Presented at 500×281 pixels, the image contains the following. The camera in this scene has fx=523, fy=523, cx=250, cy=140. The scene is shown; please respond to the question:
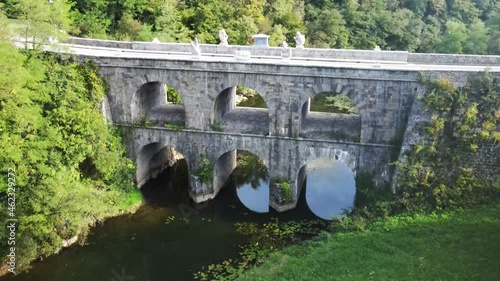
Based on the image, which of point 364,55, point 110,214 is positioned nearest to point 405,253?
point 364,55

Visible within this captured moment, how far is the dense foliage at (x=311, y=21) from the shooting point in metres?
46.2

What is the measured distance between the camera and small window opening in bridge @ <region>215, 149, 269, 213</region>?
101 feet

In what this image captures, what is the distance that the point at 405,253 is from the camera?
866 inches

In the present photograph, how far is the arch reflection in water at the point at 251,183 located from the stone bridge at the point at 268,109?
1.51 meters

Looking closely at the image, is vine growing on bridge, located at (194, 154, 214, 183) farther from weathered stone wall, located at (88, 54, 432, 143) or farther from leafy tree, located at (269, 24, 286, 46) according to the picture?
leafy tree, located at (269, 24, 286, 46)

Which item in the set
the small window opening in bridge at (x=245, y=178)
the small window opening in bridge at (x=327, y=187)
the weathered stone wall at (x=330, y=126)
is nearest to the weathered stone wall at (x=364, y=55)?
the weathered stone wall at (x=330, y=126)

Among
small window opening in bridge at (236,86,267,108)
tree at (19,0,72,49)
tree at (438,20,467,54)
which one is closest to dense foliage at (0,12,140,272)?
tree at (19,0,72,49)

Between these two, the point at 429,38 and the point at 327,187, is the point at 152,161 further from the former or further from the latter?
the point at 429,38

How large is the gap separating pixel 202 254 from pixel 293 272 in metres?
5.26

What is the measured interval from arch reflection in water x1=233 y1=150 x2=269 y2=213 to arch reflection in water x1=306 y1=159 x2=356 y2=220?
107 inches

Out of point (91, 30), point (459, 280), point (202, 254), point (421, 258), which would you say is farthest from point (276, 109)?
point (91, 30)

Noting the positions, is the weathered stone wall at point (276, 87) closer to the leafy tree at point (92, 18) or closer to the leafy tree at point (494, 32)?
the leafy tree at point (92, 18)

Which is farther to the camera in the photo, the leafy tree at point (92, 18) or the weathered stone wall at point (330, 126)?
the leafy tree at point (92, 18)

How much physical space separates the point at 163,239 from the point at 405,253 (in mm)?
11994
